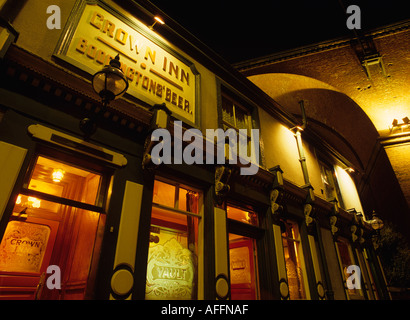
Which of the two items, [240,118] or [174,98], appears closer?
[174,98]

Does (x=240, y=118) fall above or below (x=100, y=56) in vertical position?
above

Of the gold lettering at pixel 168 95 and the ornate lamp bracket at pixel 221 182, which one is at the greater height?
the gold lettering at pixel 168 95

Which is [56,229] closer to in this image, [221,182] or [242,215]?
[221,182]

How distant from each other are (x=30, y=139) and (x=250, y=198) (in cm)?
473

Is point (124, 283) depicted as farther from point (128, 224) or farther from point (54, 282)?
point (54, 282)

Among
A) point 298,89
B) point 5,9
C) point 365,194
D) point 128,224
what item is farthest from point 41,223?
point 365,194

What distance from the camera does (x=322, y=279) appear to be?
7621 mm

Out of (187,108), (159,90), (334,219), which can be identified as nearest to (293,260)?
(334,219)

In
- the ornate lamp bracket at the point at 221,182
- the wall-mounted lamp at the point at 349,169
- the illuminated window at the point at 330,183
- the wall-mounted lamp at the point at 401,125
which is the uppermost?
the wall-mounted lamp at the point at 401,125

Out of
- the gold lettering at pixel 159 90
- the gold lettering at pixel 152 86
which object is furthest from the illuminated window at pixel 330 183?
the gold lettering at pixel 152 86

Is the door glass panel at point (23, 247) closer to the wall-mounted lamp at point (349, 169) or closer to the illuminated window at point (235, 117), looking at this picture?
the illuminated window at point (235, 117)

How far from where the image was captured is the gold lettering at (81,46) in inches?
178

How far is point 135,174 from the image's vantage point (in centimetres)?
439

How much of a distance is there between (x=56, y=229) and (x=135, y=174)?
276 cm
